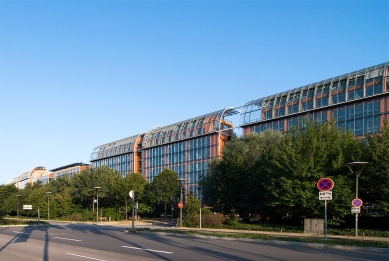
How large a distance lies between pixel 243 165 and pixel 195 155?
38.9 m

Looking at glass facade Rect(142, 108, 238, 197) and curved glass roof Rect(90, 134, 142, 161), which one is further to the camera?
curved glass roof Rect(90, 134, 142, 161)

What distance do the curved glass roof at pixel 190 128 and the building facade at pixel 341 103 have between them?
920 centimetres

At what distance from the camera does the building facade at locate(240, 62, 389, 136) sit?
53.9 m

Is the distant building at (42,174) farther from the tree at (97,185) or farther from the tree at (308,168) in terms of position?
the tree at (308,168)

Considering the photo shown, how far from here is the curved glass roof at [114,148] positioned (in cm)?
10538

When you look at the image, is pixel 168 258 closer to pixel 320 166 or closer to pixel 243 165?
pixel 320 166

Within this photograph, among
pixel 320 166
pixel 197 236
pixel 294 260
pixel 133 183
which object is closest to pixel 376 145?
pixel 320 166

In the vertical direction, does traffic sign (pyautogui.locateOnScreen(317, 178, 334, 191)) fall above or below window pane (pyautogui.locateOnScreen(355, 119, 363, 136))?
below

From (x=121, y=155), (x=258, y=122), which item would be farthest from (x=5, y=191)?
(x=258, y=122)

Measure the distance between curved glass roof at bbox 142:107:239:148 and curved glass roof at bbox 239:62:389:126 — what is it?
3856mm

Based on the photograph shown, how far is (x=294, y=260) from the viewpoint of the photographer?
1529 cm

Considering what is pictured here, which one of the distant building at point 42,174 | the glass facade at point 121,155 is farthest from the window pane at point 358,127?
the distant building at point 42,174

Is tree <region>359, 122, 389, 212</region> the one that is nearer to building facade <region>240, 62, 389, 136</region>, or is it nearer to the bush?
the bush

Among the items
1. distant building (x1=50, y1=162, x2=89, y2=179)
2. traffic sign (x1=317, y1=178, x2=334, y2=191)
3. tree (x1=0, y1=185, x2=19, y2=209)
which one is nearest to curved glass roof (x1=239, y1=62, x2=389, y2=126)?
traffic sign (x1=317, y1=178, x2=334, y2=191)
